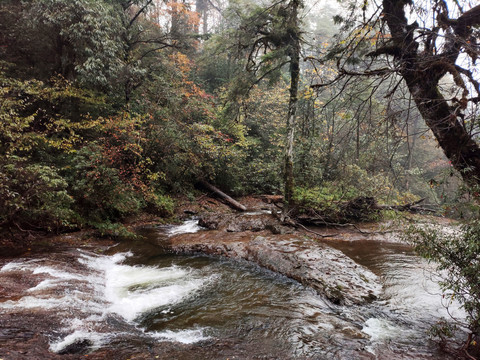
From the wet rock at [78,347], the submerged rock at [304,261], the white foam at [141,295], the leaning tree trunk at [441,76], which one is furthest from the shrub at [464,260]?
the wet rock at [78,347]

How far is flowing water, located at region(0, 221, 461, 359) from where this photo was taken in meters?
3.42

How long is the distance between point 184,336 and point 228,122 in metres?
12.2

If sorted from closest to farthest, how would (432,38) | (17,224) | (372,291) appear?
1. (432,38)
2. (372,291)
3. (17,224)

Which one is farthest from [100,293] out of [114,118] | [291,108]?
[291,108]

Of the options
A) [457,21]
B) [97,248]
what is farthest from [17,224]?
[457,21]

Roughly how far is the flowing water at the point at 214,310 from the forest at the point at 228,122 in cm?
95

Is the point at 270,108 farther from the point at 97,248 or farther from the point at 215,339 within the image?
the point at 215,339

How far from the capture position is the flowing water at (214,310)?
3420mm

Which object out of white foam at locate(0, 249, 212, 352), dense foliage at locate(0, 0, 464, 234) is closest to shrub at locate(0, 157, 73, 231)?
dense foliage at locate(0, 0, 464, 234)

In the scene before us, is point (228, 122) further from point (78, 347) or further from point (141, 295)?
point (78, 347)

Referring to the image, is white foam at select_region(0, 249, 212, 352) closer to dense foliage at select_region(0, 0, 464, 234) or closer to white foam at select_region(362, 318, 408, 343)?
dense foliage at select_region(0, 0, 464, 234)

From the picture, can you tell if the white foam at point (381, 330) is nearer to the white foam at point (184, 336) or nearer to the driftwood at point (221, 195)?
the white foam at point (184, 336)

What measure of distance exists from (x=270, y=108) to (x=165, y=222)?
11.9 m

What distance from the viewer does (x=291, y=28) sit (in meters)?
9.16
